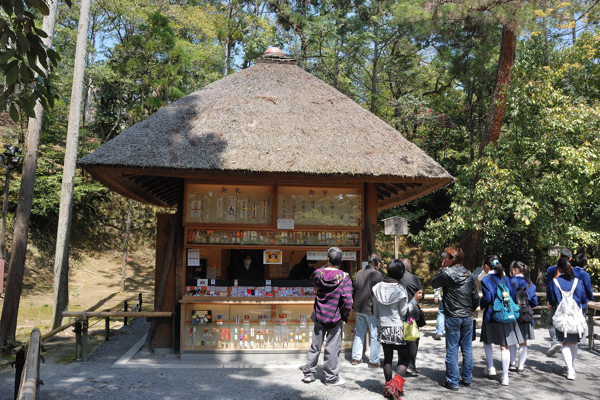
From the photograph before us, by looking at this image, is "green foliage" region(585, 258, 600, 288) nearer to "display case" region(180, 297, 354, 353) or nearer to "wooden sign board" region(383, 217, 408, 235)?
"wooden sign board" region(383, 217, 408, 235)

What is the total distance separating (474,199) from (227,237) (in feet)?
24.0

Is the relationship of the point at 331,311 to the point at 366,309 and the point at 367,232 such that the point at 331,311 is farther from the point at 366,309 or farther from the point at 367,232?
the point at 367,232

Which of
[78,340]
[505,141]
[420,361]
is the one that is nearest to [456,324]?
[420,361]

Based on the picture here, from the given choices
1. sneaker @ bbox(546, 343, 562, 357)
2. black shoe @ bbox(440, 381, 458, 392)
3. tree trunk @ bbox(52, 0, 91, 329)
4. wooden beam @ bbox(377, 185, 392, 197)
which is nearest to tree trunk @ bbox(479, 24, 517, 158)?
wooden beam @ bbox(377, 185, 392, 197)

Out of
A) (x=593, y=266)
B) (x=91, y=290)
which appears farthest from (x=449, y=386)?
(x=91, y=290)

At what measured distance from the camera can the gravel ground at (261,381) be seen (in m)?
5.53

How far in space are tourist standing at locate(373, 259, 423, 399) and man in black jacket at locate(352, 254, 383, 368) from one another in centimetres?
139

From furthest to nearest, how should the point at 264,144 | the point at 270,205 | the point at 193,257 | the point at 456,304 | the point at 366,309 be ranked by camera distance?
the point at 270,205 < the point at 193,257 < the point at 264,144 < the point at 366,309 < the point at 456,304

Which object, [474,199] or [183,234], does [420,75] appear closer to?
[474,199]

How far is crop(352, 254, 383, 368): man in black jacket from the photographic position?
6.77 metres

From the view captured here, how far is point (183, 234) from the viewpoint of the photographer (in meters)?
7.57

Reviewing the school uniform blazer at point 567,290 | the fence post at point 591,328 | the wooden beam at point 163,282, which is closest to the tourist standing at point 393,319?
the school uniform blazer at point 567,290

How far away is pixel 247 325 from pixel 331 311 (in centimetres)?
225

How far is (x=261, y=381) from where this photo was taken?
20.0 ft
